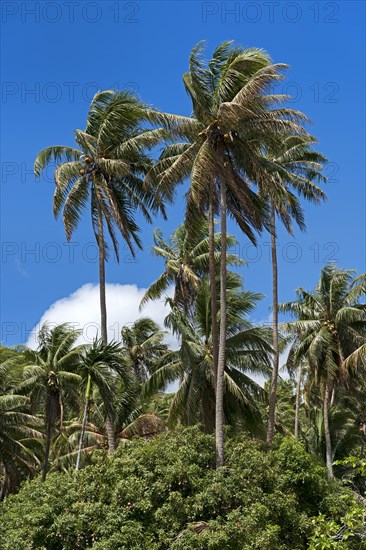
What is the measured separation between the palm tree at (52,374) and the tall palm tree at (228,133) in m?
10.0

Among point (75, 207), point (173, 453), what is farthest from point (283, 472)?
point (75, 207)

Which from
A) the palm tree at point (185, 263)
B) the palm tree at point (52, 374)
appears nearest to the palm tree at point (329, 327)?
the palm tree at point (185, 263)

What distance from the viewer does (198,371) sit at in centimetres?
2420

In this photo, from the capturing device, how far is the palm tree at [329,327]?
3297cm

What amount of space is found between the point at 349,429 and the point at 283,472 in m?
18.9

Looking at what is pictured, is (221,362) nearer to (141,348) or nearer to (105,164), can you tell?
(105,164)

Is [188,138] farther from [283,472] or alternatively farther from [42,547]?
[42,547]

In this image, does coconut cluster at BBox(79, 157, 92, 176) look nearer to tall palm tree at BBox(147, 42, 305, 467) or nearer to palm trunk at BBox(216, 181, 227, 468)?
tall palm tree at BBox(147, 42, 305, 467)

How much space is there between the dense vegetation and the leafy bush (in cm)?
4

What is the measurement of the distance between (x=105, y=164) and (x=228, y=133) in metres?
5.80

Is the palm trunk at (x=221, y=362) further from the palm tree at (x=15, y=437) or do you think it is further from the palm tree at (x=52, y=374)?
the palm tree at (x=15, y=437)

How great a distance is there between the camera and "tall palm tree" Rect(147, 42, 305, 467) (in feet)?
66.6

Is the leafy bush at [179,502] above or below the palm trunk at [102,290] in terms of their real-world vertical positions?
below

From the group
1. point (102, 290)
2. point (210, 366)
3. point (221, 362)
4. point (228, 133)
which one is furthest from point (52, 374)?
point (228, 133)
